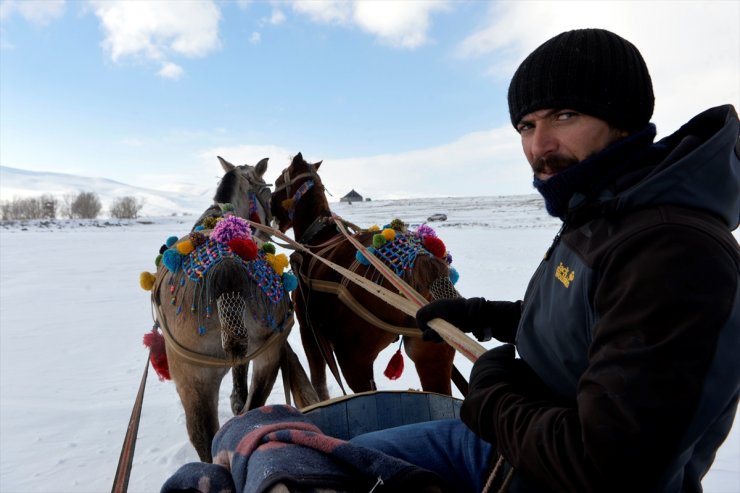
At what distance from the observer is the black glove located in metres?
1.56

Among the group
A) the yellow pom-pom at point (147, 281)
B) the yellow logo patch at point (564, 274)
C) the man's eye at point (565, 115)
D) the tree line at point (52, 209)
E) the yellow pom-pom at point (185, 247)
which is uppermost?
the man's eye at point (565, 115)

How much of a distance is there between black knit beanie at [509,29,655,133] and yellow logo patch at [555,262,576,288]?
35 centimetres

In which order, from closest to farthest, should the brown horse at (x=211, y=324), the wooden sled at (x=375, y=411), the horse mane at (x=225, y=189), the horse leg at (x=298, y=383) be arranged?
the wooden sled at (x=375, y=411) < the brown horse at (x=211, y=324) < the horse leg at (x=298, y=383) < the horse mane at (x=225, y=189)

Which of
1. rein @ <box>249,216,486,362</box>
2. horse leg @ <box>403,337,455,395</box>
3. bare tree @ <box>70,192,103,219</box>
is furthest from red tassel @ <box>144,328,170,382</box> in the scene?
bare tree @ <box>70,192,103,219</box>

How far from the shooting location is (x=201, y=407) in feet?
8.00

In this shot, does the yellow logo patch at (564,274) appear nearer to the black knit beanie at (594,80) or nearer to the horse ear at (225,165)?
the black knit beanie at (594,80)

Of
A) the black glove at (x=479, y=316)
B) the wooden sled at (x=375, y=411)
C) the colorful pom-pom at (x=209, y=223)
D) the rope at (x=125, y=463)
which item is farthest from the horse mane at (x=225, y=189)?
the black glove at (x=479, y=316)

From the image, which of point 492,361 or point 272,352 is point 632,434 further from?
point 272,352

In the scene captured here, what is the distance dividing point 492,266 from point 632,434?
1148cm

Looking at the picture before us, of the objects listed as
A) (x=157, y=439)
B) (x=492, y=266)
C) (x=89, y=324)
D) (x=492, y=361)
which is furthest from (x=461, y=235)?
(x=492, y=361)

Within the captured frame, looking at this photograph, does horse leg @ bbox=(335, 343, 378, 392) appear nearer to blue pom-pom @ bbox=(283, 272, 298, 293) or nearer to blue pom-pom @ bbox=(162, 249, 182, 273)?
blue pom-pom @ bbox=(283, 272, 298, 293)

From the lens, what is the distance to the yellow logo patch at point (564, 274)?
876 mm

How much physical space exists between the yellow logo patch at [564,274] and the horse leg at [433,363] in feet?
6.40

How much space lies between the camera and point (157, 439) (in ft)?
11.5
